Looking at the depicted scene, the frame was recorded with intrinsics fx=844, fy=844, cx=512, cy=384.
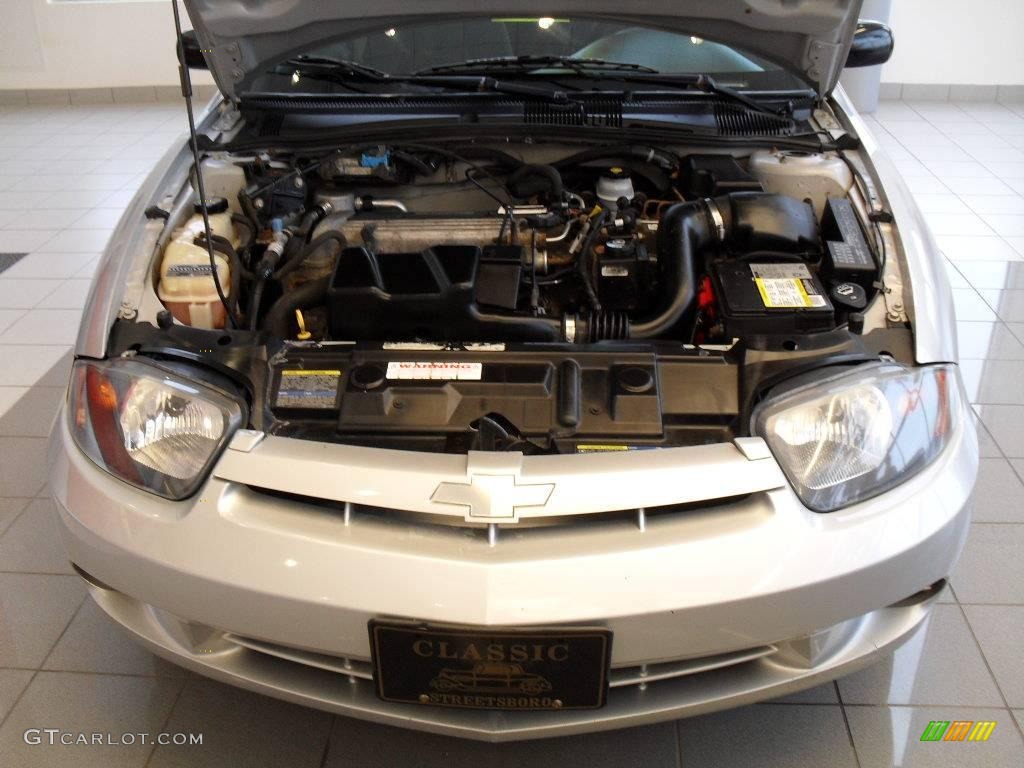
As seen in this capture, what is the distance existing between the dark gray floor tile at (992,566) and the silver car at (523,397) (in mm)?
656

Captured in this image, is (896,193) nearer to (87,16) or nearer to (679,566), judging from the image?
(679,566)

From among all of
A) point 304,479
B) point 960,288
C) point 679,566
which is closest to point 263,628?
point 304,479

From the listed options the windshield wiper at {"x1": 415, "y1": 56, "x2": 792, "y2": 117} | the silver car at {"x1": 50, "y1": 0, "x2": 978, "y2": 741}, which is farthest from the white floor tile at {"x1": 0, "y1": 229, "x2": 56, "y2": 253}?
the windshield wiper at {"x1": 415, "y1": 56, "x2": 792, "y2": 117}

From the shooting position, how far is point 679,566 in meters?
1.12

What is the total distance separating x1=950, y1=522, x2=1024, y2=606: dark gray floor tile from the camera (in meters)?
1.86

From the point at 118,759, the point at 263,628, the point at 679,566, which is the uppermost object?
the point at 679,566

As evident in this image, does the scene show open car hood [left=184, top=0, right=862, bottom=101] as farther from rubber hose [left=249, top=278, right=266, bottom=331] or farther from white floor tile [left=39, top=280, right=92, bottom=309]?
white floor tile [left=39, top=280, right=92, bottom=309]

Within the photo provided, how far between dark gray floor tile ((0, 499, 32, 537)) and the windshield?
4.15 feet

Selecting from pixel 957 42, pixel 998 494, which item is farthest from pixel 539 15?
pixel 957 42

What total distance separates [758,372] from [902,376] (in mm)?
224

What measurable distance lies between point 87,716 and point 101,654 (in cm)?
16

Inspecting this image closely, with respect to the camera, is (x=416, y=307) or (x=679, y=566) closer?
(x=679, y=566)

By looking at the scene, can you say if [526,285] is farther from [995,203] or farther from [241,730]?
[995,203]

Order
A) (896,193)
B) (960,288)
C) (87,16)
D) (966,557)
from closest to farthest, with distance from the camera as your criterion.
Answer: (896,193) → (966,557) → (960,288) → (87,16)
